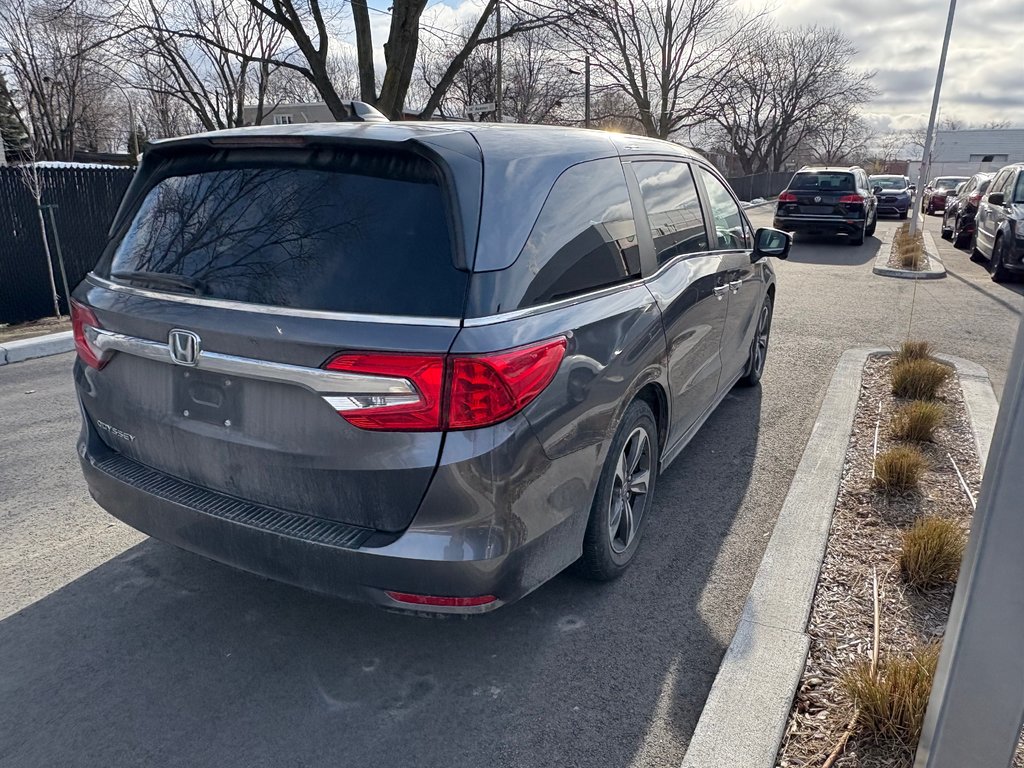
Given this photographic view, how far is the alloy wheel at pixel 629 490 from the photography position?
3254 mm

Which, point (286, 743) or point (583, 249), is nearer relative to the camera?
point (286, 743)

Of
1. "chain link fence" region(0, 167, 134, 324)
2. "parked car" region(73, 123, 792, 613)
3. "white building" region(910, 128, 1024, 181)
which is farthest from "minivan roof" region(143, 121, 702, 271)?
"white building" region(910, 128, 1024, 181)

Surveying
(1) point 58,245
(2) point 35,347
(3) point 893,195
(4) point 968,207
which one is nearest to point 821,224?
(4) point 968,207

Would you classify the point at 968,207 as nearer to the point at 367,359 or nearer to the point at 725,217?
the point at 725,217

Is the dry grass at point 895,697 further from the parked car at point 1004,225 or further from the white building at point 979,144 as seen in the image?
the white building at point 979,144

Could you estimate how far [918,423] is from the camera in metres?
4.75

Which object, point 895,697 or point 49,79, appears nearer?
point 895,697

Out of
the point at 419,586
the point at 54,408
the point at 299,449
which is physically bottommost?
the point at 54,408

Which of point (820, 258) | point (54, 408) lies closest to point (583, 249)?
point (54, 408)

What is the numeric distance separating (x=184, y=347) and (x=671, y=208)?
8.34ft

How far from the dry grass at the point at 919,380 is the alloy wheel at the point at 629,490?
10.3 feet

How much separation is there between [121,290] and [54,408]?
3.81m

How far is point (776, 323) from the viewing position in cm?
885

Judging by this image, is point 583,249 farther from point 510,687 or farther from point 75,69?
point 75,69
